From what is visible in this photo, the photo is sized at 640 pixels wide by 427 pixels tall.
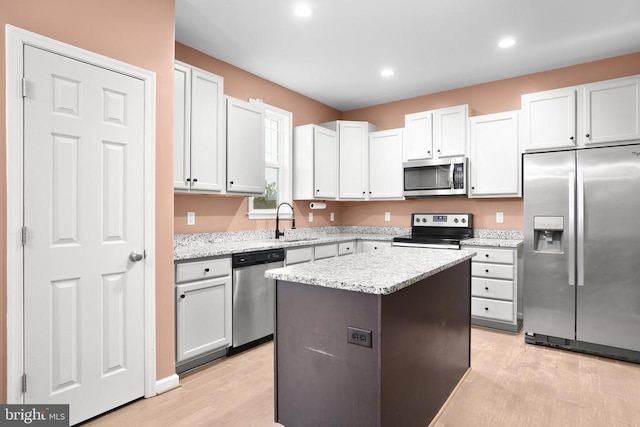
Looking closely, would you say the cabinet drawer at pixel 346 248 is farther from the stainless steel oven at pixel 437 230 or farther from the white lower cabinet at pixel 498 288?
the white lower cabinet at pixel 498 288

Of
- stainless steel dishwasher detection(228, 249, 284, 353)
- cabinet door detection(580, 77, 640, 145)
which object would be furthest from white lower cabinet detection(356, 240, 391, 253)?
cabinet door detection(580, 77, 640, 145)

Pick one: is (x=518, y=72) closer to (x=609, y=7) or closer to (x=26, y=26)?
(x=609, y=7)

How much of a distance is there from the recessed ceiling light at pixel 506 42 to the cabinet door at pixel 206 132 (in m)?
2.61

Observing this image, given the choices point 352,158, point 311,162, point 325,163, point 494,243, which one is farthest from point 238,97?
point 494,243

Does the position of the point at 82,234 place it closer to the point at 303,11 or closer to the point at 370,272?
the point at 370,272

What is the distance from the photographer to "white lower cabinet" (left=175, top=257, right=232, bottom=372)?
2.68 m

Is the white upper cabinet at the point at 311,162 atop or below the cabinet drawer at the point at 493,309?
atop

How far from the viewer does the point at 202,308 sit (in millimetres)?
2838

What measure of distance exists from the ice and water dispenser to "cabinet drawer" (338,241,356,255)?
203 centimetres

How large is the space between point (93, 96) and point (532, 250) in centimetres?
378

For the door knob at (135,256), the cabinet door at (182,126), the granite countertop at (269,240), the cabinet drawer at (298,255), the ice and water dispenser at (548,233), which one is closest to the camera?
the door knob at (135,256)

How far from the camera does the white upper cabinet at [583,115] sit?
3.17 meters

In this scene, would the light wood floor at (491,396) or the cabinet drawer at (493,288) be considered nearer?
the light wood floor at (491,396)

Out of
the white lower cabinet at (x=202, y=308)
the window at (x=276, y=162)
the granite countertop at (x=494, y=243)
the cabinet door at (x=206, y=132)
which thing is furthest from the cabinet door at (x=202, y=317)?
the granite countertop at (x=494, y=243)
